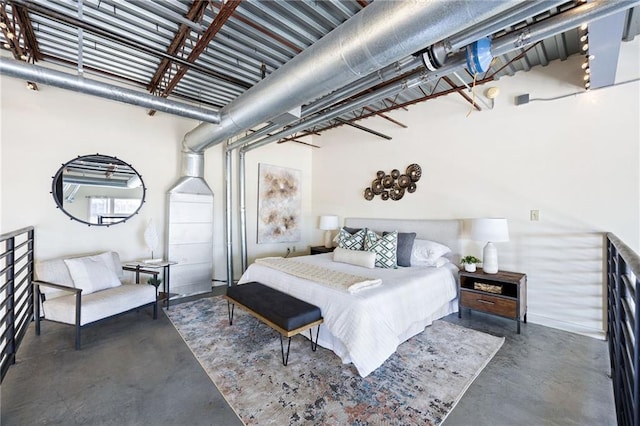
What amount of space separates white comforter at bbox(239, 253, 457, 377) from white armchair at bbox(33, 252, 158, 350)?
1348 millimetres

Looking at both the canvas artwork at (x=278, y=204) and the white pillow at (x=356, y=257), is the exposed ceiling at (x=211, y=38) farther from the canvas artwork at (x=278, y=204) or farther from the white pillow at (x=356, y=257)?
the canvas artwork at (x=278, y=204)

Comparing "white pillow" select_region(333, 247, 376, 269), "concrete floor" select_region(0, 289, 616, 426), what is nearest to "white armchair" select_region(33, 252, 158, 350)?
"concrete floor" select_region(0, 289, 616, 426)

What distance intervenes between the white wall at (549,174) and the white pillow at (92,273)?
4.36m

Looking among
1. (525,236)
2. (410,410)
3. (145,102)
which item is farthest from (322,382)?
(145,102)

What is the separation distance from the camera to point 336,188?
5.61 meters

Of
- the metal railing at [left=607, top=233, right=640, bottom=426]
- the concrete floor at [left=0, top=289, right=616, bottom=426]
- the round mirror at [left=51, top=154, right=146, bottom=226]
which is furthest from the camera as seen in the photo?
the round mirror at [left=51, top=154, right=146, bottom=226]

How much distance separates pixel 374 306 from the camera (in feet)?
7.68

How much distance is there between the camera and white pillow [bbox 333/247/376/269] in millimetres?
3525

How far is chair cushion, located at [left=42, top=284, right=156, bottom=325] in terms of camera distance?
266cm

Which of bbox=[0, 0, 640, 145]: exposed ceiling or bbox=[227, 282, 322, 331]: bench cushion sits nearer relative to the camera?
bbox=[0, 0, 640, 145]: exposed ceiling

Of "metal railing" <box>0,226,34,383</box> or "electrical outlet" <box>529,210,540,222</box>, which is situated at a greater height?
"electrical outlet" <box>529,210,540,222</box>

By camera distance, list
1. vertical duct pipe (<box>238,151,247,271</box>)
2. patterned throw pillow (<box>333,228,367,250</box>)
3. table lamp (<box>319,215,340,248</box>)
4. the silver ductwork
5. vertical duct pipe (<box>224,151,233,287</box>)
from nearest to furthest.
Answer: the silver ductwork → patterned throw pillow (<box>333,228,367,250</box>) → vertical duct pipe (<box>224,151,233,287</box>) → vertical duct pipe (<box>238,151,247,271</box>) → table lamp (<box>319,215,340,248</box>)

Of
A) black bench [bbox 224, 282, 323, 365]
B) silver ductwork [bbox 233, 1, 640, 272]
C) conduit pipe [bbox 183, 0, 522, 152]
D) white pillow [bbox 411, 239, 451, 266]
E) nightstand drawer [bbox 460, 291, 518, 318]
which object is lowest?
nightstand drawer [bbox 460, 291, 518, 318]

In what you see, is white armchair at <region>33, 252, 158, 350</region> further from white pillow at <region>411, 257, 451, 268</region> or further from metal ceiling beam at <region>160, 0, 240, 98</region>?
white pillow at <region>411, 257, 451, 268</region>
